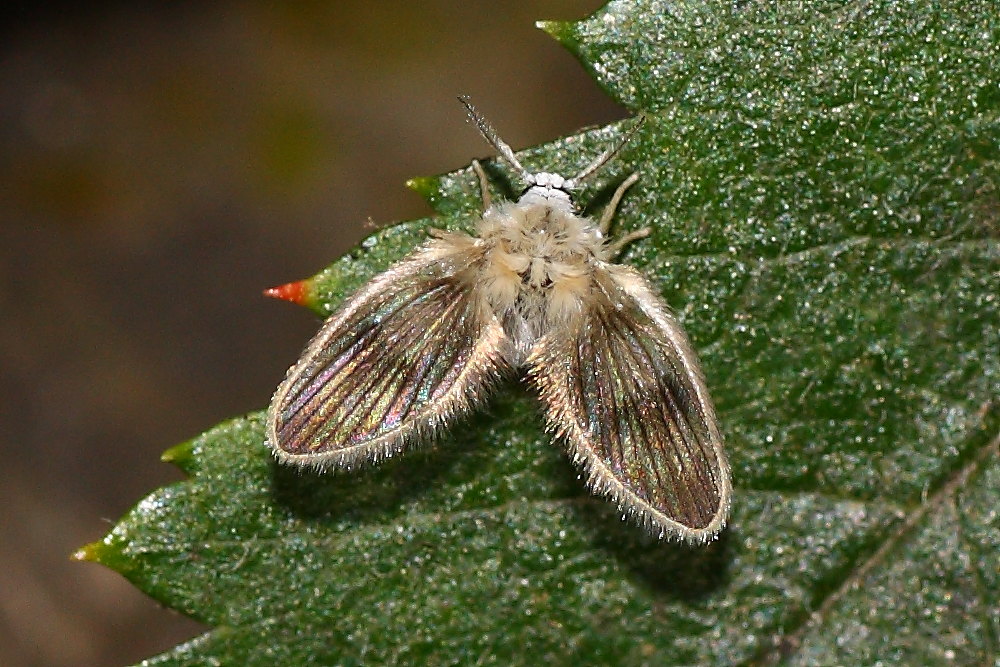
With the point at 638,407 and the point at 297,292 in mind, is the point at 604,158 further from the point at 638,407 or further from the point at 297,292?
the point at 297,292

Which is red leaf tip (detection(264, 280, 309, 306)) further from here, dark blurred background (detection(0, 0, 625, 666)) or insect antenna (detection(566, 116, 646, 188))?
dark blurred background (detection(0, 0, 625, 666))

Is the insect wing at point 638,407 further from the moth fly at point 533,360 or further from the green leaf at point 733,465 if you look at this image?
the green leaf at point 733,465

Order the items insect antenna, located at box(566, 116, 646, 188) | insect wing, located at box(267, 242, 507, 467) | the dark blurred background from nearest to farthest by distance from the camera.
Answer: insect wing, located at box(267, 242, 507, 467)
insect antenna, located at box(566, 116, 646, 188)
the dark blurred background

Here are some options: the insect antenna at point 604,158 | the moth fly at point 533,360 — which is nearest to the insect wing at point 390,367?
the moth fly at point 533,360

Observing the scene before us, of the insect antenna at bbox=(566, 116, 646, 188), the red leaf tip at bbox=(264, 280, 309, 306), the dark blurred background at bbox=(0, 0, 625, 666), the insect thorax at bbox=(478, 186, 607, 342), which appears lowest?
the insect thorax at bbox=(478, 186, 607, 342)

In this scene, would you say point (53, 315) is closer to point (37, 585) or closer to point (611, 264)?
point (37, 585)

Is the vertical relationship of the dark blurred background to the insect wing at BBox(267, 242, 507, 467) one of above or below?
above

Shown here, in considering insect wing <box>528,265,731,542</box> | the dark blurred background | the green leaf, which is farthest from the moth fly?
the dark blurred background

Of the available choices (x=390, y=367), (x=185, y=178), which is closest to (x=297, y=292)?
(x=390, y=367)
